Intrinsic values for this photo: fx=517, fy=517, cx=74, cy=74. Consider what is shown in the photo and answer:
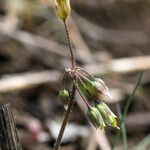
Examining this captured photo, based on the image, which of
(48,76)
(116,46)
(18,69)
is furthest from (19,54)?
(116,46)

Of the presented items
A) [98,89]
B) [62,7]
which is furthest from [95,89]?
[62,7]

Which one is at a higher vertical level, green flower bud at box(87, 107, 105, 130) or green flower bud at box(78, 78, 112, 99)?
green flower bud at box(78, 78, 112, 99)

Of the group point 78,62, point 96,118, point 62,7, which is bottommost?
point 96,118

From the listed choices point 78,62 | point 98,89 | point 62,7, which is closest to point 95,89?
point 98,89

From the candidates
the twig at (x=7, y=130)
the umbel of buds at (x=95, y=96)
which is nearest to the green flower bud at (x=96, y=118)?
the umbel of buds at (x=95, y=96)

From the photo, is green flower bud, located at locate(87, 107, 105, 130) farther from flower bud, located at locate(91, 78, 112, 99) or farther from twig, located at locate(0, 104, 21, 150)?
twig, located at locate(0, 104, 21, 150)

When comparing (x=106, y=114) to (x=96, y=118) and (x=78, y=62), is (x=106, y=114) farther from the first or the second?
(x=78, y=62)

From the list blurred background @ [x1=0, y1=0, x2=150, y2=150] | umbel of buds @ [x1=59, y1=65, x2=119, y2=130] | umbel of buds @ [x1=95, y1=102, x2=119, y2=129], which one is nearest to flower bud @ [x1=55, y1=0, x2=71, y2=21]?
umbel of buds @ [x1=59, y1=65, x2=119, y2=130]

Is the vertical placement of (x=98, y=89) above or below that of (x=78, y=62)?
below

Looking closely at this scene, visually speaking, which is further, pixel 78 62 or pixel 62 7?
pixel 78 62

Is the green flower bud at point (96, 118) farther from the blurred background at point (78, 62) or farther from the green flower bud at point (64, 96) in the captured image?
the blurred background at point (78, 62)
